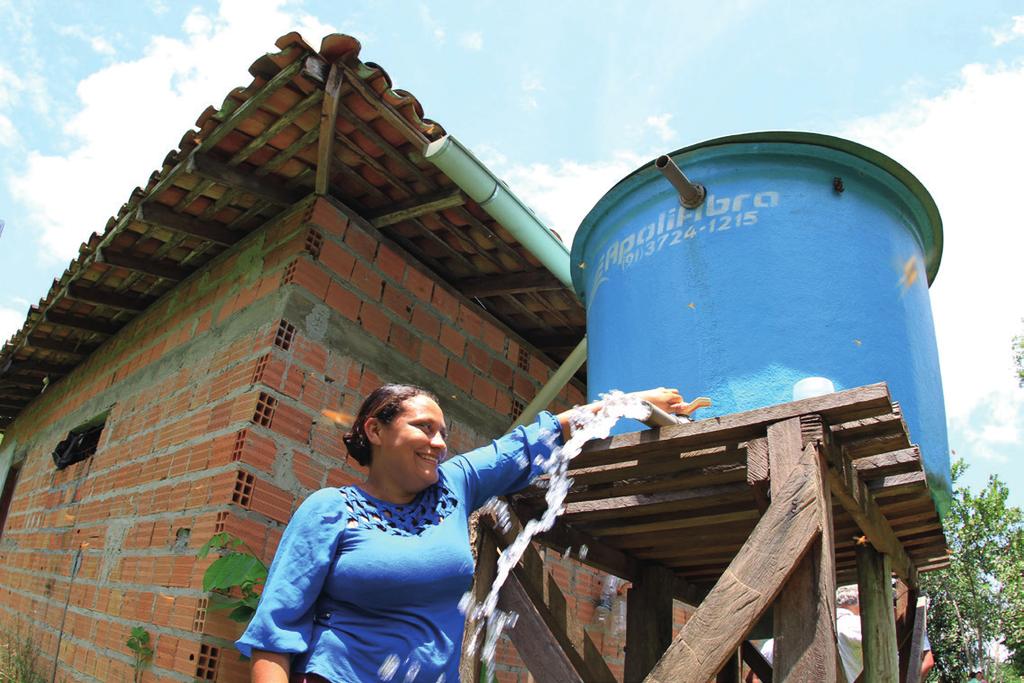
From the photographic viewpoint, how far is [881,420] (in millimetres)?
1878

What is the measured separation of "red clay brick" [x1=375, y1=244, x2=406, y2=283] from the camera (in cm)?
372

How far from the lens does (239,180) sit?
3.43m

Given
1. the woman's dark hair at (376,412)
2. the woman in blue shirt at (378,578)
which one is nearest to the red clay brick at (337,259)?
the woman's dark hair at (376,412)

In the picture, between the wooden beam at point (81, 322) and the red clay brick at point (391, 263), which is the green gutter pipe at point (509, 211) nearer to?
the red clay brick at point (391, 263)

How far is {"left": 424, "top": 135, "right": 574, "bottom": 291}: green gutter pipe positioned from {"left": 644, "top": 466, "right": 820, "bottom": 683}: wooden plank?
191cm

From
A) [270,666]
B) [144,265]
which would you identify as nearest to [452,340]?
[144,265]

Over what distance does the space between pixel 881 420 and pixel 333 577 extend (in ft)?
4.59

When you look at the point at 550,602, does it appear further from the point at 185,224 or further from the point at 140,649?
the point at 185,224

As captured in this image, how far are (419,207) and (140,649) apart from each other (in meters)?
2.19

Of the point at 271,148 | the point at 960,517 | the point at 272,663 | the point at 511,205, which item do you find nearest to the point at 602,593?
the point at 511,205

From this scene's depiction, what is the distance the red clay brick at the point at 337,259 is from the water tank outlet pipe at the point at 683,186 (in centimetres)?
170

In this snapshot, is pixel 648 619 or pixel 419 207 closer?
pixel 648 619

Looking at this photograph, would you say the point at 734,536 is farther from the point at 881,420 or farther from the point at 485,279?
the point at 485,279

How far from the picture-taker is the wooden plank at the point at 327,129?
2.87 meters
